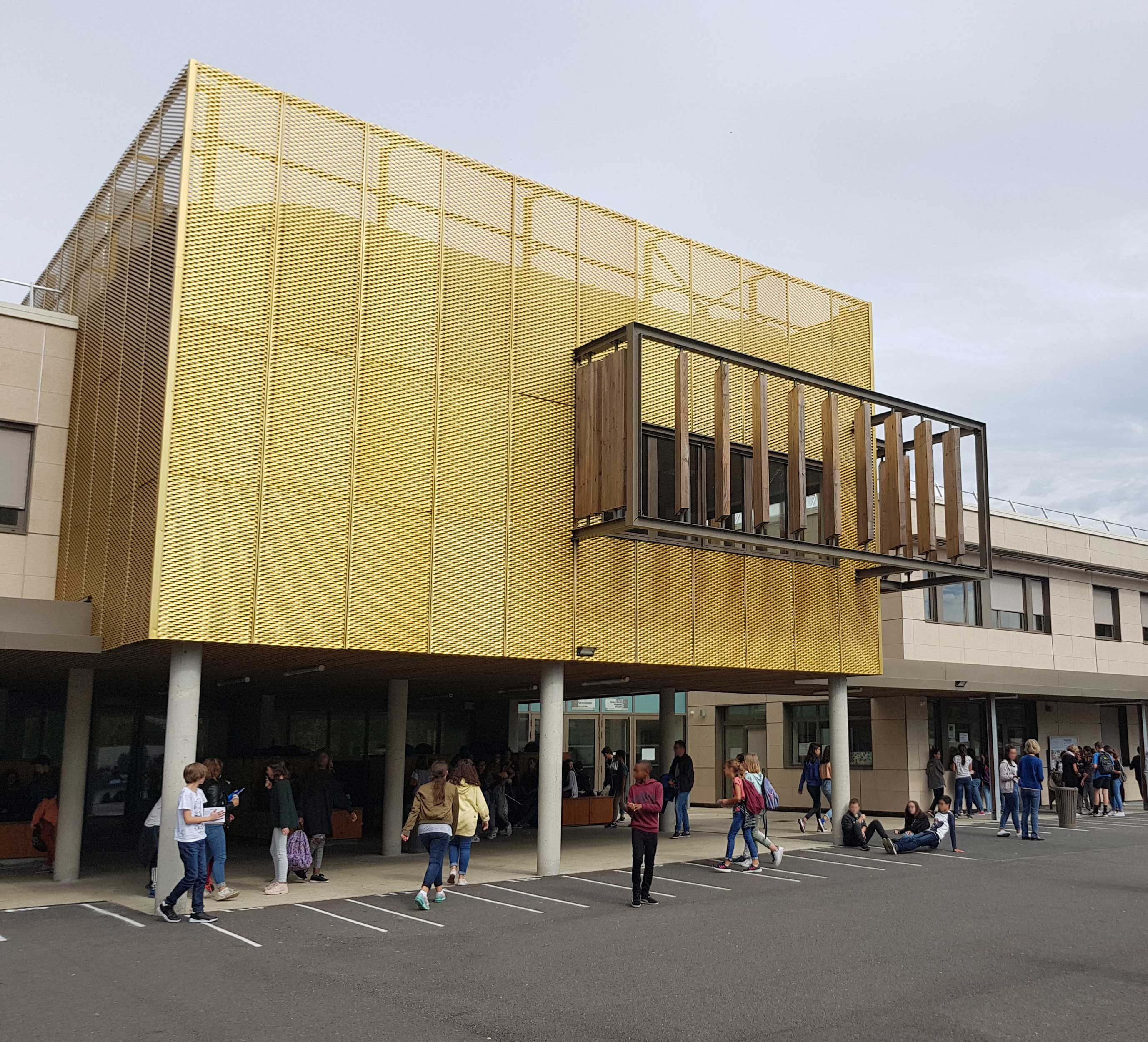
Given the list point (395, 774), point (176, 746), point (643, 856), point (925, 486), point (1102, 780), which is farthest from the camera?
point (1102, 780)

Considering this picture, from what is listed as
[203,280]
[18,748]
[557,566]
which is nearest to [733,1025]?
[557,566]

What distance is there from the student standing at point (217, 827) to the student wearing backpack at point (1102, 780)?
20.8 m

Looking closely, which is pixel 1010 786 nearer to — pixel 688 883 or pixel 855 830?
pixel 855 830

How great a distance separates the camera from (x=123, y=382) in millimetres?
14641

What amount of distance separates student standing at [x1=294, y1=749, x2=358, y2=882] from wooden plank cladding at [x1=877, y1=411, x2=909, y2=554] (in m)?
9.83

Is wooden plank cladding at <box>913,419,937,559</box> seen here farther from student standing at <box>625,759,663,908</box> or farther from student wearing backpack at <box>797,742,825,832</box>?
student standing at <box>625,759,663,908</box>

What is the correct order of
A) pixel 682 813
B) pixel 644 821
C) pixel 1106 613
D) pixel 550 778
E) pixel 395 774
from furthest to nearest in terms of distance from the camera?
pixel 1106 613 → pixel 682 813 → pixel 395 774 → pixel 550 778 → pixel 644 821

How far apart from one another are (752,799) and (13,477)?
12.0 metres

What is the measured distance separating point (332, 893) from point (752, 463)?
8632 mm

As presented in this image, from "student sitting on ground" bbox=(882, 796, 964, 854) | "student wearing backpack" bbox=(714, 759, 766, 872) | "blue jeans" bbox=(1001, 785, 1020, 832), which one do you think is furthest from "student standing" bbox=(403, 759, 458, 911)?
"blue jeans" bbox=(1001, 785, 1020, 832)

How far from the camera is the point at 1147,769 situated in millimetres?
28984

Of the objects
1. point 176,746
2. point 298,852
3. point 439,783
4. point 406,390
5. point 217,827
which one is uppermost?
point 406,390

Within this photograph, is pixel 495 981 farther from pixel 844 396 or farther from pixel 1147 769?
pixel 1147 769

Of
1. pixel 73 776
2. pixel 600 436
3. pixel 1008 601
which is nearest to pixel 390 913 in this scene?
pixel 73 776
